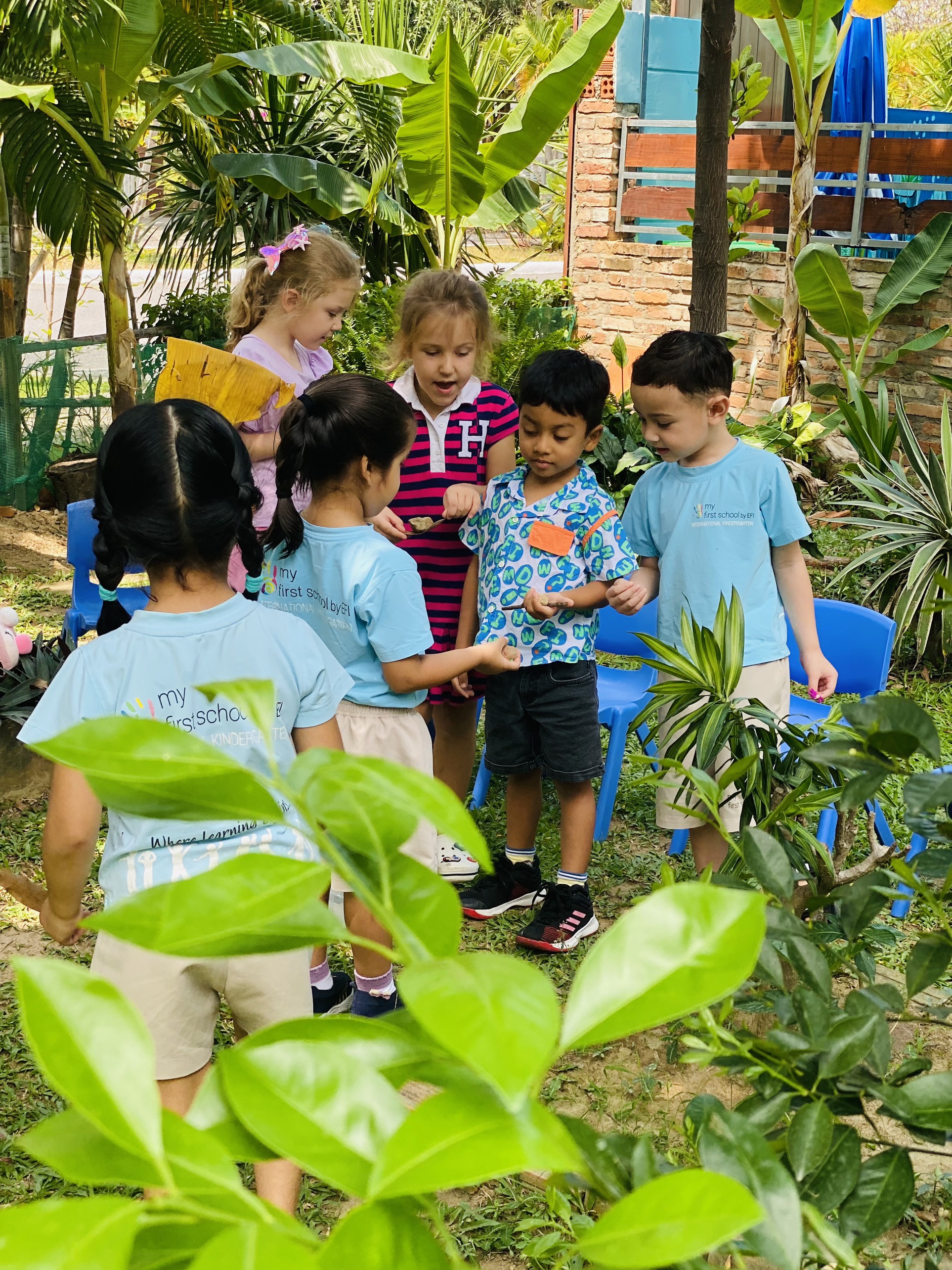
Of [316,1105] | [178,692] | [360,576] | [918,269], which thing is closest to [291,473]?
[360,576]

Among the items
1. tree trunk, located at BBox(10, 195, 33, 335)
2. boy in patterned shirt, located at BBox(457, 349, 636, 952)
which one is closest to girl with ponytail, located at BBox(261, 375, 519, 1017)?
boy in patterned shirt, located at BBox(457, 349, 636, 952)

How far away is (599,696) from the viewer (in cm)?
363

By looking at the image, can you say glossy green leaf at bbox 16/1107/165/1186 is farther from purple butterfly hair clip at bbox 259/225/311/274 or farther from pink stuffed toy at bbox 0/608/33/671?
pink stuffed toy at bbox 0/608/33/671

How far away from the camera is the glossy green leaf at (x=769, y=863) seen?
0.88 metres

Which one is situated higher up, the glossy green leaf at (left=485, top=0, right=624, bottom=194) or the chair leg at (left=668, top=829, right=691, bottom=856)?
the glossy green leaf at (left=485, top=0, right=624, bottom=194)

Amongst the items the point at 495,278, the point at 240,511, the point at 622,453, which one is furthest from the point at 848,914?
the point at 495,278

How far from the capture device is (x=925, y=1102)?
676 millimetres

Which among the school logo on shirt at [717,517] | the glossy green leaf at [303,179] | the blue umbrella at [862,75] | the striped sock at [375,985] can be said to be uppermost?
the blue umbrella at [862,75]

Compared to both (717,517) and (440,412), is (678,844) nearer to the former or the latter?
(717,517)

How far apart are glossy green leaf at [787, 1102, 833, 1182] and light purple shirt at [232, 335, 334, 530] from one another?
2431 mm

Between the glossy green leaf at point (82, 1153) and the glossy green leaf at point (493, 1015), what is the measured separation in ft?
0.33

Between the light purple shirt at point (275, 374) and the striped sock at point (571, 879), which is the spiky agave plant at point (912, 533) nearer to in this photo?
the striped sock at point (571, 879)

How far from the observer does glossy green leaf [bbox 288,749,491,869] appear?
0.36 meters

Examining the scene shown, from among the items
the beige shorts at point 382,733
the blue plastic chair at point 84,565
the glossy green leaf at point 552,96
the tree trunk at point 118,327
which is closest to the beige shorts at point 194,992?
the beige shorts at point 382,733
